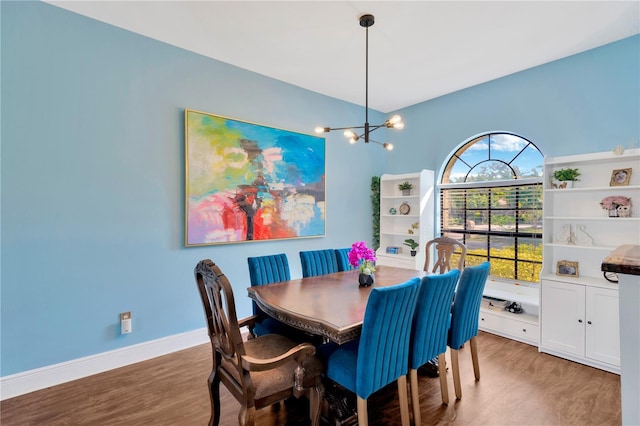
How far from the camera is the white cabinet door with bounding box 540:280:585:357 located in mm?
2926

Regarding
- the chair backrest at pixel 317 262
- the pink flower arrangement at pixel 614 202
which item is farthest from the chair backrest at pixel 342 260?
the pink flower arrangement at pixel 614 202

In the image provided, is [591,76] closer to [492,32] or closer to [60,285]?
[492,32]

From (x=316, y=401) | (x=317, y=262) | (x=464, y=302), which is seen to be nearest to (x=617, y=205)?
(x=464, y=302)

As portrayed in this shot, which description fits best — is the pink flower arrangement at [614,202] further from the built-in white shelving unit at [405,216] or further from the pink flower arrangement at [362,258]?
the pink flower arrangement at [362,258]

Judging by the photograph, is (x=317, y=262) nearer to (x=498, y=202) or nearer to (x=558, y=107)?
(x=498, y=202)

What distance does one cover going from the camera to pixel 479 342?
11.2 feet

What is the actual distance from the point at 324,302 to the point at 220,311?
766 millimetres

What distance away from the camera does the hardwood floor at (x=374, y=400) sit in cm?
213

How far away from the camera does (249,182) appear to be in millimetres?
3650

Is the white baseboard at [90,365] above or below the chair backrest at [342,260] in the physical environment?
below

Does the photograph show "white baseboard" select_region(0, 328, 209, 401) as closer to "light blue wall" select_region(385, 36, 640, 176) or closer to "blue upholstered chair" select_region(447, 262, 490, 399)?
"blue upholstered chair" select_region(447, 262, 490, 399)

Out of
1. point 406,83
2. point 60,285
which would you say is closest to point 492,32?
point 406,83

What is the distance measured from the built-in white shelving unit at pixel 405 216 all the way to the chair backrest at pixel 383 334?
278cm

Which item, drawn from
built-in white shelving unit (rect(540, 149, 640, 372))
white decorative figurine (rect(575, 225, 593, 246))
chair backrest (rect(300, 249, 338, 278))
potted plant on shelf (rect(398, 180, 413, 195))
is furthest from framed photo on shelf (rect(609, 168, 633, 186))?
chair backrest (rect(300, 249, 338, 278))
